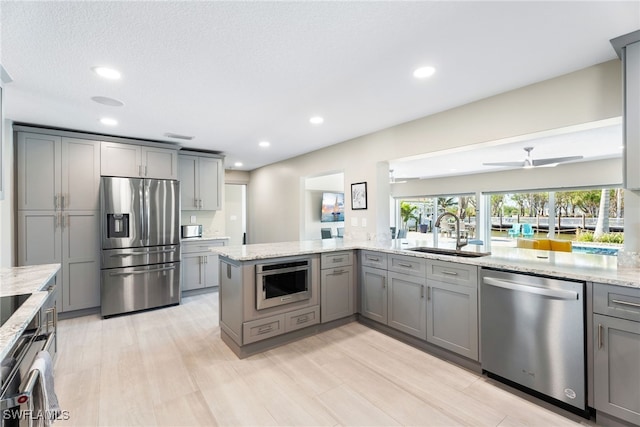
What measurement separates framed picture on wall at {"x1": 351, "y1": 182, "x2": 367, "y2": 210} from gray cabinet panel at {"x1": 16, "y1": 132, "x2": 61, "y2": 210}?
376 centimetres

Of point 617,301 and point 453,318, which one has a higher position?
point 617,301

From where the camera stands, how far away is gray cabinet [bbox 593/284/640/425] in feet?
5.36

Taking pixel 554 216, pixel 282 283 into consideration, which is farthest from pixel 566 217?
pixel 282 283

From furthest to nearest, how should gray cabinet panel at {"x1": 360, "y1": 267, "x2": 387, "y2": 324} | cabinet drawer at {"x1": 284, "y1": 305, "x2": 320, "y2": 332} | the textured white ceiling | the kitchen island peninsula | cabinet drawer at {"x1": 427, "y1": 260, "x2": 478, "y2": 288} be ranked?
gray cabinet panel at {"x1": 360, "y1": 267, "x2": 387, "y2": 324}
cabinet drawer at {"x1": 284, "y1": 305, "x2": 320, "y2": 332}
cabinet drawer at {"x1": 427, "y1": 260, "x2": 478, "y2": 288}
the kitchen island peninsula
the textured white ceiling

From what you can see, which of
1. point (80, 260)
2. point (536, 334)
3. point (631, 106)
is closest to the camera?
point (631, 106)

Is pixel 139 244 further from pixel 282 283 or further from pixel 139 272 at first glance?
pixel 282 283

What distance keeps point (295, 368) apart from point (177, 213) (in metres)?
2.80

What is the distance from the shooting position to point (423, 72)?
2.25 metres

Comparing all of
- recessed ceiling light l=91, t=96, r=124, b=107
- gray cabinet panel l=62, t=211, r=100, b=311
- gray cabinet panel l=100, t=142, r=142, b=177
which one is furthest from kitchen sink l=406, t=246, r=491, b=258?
gray cabinet panel l=62, t=211, r=100, b=311

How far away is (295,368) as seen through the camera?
95.7 inches

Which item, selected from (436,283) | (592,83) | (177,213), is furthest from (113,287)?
(592,83)

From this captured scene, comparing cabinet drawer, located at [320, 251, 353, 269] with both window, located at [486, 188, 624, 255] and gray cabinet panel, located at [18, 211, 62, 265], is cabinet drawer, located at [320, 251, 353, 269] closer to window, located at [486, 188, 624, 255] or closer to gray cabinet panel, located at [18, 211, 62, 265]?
gray cabinet panel, located at [18, 211, 62, 265]

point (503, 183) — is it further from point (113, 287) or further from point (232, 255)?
point (113, 287)

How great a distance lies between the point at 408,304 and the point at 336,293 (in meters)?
0.79
